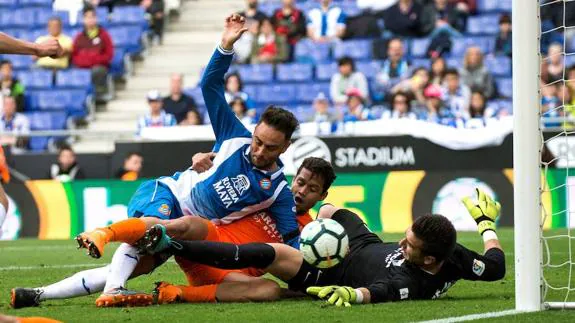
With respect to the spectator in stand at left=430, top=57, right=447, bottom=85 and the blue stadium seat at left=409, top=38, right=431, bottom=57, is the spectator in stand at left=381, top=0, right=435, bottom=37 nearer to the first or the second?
the blue stadium seat at left=409, top=38, right=431, bottom=57

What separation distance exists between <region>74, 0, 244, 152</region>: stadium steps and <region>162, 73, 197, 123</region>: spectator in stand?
84.1 inches

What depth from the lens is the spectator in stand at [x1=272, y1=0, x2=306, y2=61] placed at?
20.1 meters

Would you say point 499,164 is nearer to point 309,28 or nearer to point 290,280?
point 309,28

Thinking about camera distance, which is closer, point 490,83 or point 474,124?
point 474,124

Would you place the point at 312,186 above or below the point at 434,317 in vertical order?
above

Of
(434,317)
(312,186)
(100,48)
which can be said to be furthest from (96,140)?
(434,317)

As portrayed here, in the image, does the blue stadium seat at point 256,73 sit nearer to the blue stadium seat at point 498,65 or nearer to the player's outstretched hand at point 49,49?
the blue stadium seat at point 498,65

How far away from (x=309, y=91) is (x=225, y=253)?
12.1 m

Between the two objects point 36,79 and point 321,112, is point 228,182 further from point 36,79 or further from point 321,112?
point 36,79

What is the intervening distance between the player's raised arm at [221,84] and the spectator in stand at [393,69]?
34.9 ft

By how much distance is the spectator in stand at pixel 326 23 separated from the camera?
20.2 meters

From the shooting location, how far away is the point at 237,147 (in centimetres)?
786

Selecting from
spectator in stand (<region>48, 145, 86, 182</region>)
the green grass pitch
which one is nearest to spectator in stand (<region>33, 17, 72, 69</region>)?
spectator in stand (<region>48, 145, 86, 182</region>)

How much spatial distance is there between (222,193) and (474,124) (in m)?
8.29
